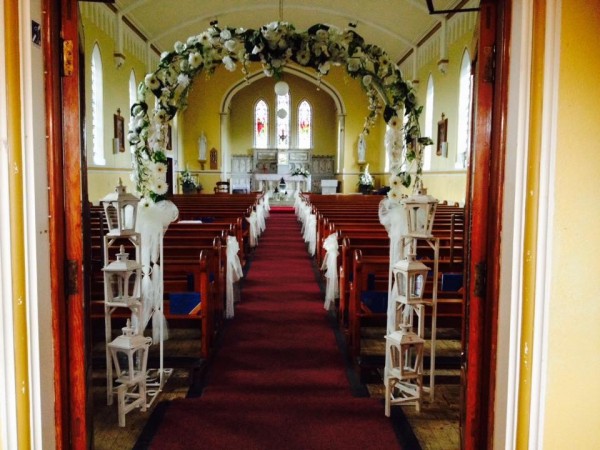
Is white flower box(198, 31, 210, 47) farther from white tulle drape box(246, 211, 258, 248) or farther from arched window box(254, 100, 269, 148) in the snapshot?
arched window box(254, 100, 269, 148)

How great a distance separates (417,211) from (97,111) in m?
10.0

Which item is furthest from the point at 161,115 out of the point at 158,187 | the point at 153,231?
the point at 153,231

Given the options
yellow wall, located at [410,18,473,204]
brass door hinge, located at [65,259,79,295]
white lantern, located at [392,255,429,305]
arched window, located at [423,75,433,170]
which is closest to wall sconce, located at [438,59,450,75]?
yellow wall, located at [410,18,473,204]

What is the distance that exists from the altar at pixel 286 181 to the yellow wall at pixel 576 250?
18.0 meters

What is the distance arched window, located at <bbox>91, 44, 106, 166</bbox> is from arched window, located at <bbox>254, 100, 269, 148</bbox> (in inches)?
401

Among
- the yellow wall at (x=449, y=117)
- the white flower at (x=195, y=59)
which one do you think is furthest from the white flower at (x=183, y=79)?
the yellow wall at (x=449, y=117)

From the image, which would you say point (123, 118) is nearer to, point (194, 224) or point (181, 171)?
point (181, 171)

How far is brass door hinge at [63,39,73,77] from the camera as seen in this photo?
1793 millimetres

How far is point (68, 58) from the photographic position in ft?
5.92

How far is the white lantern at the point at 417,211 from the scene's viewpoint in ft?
9.78

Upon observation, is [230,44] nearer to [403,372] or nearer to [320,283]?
[403,372]

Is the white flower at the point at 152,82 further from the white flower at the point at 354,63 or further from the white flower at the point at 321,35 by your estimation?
the white flower at the point at 354,63

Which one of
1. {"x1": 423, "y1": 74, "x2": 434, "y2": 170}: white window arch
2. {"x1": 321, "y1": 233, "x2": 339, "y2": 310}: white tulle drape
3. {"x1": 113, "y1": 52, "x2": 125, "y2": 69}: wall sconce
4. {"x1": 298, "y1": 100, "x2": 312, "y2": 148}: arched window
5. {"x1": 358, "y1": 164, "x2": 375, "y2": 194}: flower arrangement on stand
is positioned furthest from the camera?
{"x1": 298, "y1": 100, "x2": 312, "y2": 148}: arched window

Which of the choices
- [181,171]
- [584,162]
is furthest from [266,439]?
[181,171]
